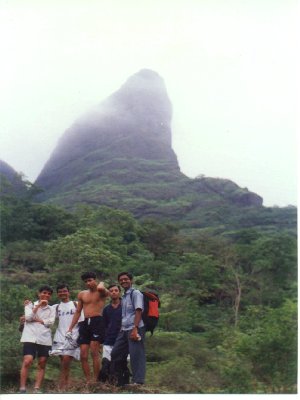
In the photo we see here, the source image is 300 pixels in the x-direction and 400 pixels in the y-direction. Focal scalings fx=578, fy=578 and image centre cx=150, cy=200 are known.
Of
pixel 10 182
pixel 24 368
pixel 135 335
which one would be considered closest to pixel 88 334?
pixel 135 335

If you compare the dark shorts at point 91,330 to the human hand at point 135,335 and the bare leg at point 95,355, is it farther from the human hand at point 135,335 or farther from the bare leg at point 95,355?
the human hand at point 135,335

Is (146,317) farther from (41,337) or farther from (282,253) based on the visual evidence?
(282,253)

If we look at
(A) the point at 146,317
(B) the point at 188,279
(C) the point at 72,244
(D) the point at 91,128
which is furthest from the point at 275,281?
(D) the point at 91,128

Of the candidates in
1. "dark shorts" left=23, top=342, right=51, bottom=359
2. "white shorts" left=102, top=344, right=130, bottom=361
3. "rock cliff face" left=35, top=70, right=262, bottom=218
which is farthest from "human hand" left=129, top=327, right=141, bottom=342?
"rock cliff face" left=35, top=70, right=262, bottom=218

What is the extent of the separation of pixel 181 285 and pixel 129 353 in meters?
13.1

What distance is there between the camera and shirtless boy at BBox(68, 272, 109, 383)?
529 centimetres

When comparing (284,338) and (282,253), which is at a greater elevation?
(282,253)

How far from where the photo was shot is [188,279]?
19.2m

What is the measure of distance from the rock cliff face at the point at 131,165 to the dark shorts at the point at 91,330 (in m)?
27.6

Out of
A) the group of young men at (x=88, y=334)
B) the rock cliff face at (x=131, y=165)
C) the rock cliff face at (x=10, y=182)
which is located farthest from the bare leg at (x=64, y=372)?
the rock cliff face at (x=131, y=165)

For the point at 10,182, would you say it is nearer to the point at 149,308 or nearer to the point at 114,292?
the point at 114,292

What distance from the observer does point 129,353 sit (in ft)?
16.9

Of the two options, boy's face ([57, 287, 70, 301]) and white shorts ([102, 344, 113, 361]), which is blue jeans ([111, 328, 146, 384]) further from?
boy's face ([57, 287, 70, 301])

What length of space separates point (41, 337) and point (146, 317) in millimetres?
973
